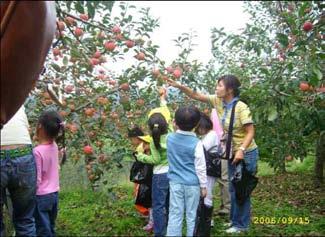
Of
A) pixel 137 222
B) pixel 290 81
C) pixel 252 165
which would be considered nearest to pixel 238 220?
pixel 252 165

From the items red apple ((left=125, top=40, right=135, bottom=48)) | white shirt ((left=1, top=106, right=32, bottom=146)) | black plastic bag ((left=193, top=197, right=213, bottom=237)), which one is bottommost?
black plastic bag ((left=193, top=197, right=213, bottom=237))

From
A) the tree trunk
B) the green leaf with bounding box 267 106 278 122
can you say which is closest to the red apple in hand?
the green leaf with bounding box 267 106 278 122

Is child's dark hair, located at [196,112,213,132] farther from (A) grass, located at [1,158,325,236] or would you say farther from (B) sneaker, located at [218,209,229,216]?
(B) sneaker, located at [218,209,229,216]

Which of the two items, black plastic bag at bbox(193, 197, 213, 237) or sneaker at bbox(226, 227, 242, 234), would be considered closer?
black plastic bag at bbox(193, 197, 213, 237)

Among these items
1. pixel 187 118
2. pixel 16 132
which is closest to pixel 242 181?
pixel 187 118

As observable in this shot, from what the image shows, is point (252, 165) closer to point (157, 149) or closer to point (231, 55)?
point (157, 149)

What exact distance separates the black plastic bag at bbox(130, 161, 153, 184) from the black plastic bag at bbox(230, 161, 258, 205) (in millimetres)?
652

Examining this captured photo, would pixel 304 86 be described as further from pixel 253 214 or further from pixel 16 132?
pixel 253 214

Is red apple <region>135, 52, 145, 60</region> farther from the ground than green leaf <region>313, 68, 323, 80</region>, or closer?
farther from the ground

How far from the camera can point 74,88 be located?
3.58 metres

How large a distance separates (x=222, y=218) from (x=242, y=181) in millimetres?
996

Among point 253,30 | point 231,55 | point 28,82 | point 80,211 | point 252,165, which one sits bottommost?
point 80,211

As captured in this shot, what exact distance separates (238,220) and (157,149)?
87 cm

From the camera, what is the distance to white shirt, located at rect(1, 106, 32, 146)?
2252 millimetres
